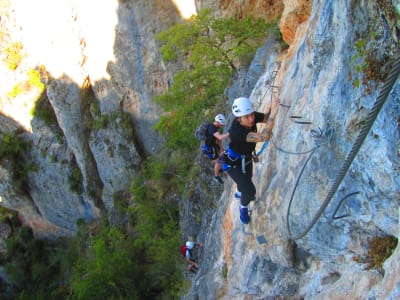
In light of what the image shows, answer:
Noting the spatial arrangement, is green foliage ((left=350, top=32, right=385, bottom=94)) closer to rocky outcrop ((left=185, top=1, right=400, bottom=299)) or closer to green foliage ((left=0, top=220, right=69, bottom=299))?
rocky outcrop ((left=185, top=1, right=400, bottom=299))

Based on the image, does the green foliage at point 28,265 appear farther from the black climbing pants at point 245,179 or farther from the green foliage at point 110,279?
the black climbing pants at point 245,179

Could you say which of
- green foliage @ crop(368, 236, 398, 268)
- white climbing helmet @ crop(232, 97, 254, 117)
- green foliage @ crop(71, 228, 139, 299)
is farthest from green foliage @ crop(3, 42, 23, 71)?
green foliage @ crop(368, 236, 398, 268)

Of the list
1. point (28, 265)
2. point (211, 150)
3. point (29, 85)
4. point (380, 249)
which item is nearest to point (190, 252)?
point (211, 150)

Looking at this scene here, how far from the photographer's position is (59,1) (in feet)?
64.3

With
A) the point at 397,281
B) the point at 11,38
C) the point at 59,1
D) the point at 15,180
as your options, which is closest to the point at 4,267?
the point at 15,180

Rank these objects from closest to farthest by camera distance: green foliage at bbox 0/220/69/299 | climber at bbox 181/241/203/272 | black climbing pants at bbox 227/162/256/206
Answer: black climbing pants at bbox 227/162/256/206, climber at bbox 181/241/203/272, green foliage at bbox 0/220/69/299

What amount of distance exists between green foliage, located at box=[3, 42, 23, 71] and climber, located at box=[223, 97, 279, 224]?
1968 cm

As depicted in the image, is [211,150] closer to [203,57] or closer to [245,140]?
[245,140]

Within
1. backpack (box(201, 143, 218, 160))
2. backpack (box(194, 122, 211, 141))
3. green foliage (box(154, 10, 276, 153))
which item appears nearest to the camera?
backpack (box(194, 122, 211, 141))

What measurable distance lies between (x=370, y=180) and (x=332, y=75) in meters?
1.30

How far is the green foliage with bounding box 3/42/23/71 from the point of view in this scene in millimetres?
21766

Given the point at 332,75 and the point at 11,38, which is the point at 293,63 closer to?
the point at 332,75

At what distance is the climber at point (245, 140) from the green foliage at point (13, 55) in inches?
775

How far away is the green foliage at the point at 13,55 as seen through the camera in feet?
71.4
